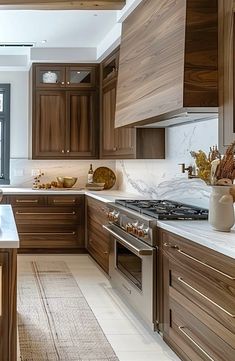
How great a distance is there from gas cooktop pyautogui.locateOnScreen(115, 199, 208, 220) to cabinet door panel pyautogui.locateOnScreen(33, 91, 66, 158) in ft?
8.28

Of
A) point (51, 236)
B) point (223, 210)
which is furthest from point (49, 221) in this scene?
point (223, 210)

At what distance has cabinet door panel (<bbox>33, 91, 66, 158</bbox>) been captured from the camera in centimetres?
692

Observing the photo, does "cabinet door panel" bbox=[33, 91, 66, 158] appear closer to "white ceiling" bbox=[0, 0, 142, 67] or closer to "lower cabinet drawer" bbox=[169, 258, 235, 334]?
"white ceiling" bbox=[0, 0, 142, 67]

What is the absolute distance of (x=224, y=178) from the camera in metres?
2.80

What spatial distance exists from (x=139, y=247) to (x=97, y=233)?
7.41 feet

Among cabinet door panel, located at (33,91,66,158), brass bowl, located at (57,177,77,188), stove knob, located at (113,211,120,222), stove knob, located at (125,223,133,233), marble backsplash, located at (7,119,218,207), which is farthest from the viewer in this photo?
brass bowl, located at (57,177,77,188)

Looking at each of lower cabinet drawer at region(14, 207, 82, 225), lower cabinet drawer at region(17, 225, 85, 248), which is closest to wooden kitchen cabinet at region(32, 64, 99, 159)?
lower cabinet drawer at region(14, 207, 82, 225)

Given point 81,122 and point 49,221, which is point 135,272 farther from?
point 81,122

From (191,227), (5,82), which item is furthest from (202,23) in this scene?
(5,82)

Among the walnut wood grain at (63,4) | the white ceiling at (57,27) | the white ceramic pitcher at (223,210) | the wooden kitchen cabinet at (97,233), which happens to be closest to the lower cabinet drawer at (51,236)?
the wooden kitchen cabinet at (97,233)

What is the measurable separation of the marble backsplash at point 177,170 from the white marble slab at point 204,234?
82cm

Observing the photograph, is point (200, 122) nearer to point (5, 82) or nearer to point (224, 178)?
point (224, 178)

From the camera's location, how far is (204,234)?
2.73 meters

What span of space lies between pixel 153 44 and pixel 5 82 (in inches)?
160
